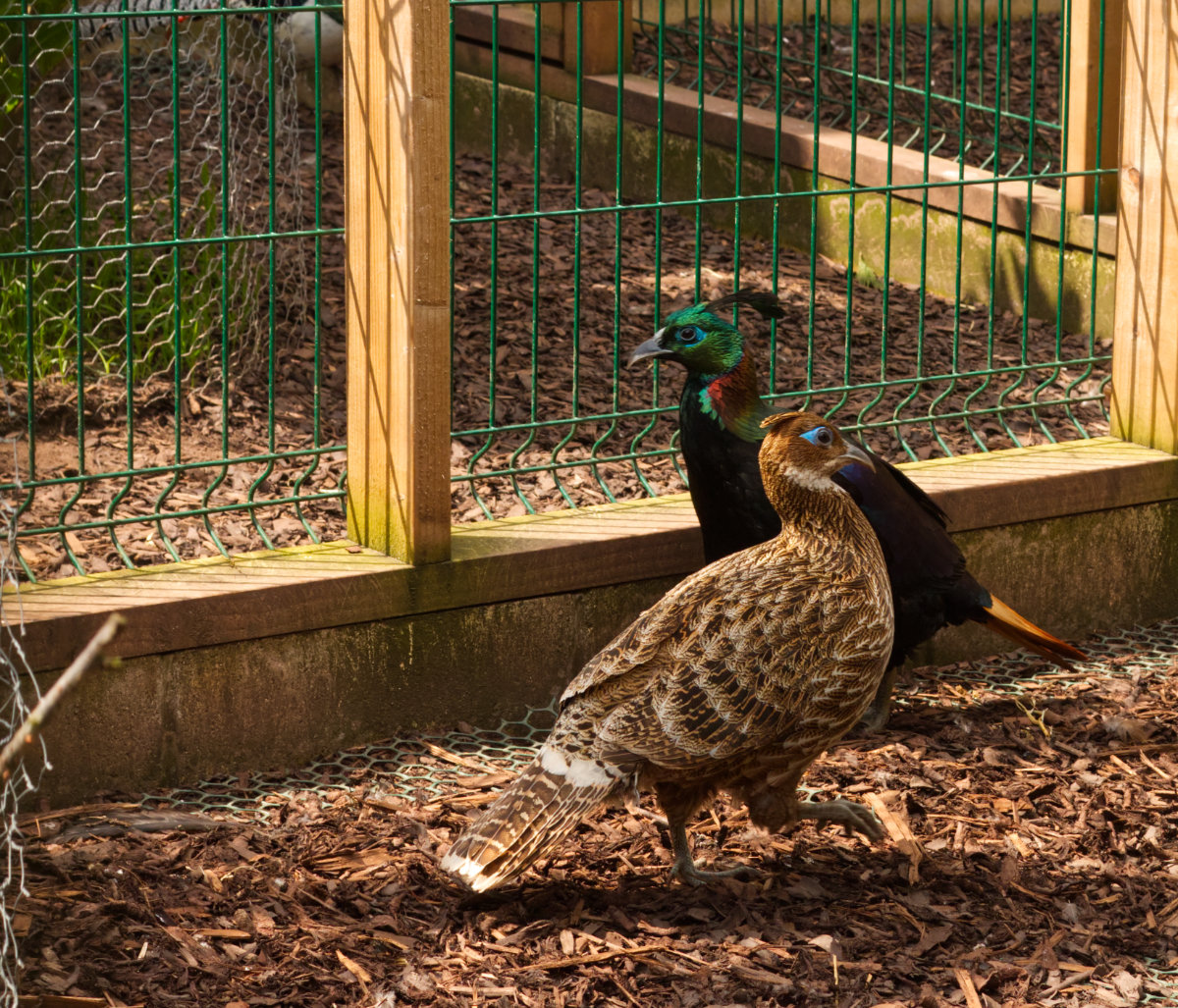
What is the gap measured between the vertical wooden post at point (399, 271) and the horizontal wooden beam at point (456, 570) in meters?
0.13

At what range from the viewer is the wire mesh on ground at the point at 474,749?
4.43 m

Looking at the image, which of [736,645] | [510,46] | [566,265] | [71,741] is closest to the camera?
[736,645]

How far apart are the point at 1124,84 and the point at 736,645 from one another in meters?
2.80

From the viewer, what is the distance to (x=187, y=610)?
14.2 feet

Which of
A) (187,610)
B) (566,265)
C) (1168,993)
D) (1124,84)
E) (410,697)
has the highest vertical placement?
(1124,84)

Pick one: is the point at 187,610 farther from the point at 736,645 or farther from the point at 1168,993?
the point at 1168,993

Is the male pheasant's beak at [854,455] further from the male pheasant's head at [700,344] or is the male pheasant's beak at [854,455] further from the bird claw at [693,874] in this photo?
the bird claw at [693,874]

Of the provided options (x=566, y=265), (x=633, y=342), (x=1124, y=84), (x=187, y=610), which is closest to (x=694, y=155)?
(x=566, y=265)

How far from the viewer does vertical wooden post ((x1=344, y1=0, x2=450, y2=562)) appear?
4359mm

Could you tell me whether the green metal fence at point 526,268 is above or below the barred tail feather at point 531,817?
above

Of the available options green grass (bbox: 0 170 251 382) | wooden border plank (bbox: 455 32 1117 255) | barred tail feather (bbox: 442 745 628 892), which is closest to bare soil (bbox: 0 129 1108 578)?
green grass (bbox: 0 170 251 382)

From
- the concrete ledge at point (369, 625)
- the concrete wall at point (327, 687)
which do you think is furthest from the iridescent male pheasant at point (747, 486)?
the concrete wall at point (327, 687)

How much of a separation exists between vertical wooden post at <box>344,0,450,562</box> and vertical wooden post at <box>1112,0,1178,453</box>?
2.32m

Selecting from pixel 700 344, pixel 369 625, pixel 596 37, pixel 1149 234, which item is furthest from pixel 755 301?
pixel 596 37
